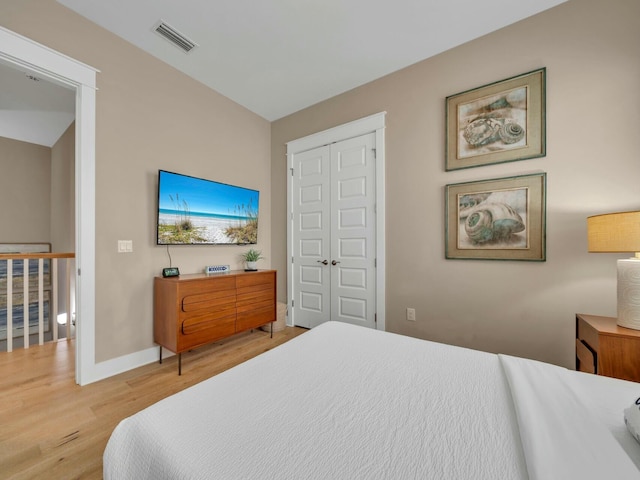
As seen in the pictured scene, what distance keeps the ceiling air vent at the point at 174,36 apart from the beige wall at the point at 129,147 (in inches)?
6.6

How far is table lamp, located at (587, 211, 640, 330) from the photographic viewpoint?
1442mm

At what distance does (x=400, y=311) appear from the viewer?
2766 mm

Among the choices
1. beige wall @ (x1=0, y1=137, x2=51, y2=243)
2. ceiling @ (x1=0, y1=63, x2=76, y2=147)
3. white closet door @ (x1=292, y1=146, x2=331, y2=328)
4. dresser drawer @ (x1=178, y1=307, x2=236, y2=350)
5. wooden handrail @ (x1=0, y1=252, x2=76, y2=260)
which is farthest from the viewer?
beige wall @ (x1=0, y1=137, x2=51, y2=243)

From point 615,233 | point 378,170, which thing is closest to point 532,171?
point 615,233

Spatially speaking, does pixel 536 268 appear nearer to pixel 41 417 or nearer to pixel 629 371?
pixel 629 371

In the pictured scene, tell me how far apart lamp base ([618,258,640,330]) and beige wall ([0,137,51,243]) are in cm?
739

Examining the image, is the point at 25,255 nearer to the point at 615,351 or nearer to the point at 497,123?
the point at 497,123

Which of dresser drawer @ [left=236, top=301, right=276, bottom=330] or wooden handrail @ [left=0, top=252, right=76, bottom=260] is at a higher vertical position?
wooden handrail @ [left=0, top=252, right=76, bottom=260]

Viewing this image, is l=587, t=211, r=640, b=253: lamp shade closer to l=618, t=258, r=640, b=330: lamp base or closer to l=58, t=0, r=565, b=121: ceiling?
→ l=618, t=258, r=640, b=330: lamp base

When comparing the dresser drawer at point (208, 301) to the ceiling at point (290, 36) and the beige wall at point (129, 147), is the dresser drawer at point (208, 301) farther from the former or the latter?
the ceiling at point (290, 36)

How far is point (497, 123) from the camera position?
2.30 m

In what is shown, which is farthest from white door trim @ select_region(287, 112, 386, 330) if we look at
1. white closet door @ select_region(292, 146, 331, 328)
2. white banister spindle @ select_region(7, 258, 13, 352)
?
white banister spindle @ select_region(7, 258, 13, 352)

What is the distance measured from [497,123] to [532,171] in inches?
20.2

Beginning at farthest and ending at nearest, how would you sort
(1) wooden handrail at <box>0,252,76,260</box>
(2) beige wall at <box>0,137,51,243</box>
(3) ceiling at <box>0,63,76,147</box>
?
(2) beige wall at <box>0,137,51,243</box> → (3) ceiling at <box>0,63,76,147</box> → (1) wooden handrail at <box>0,252,76,260</box>
